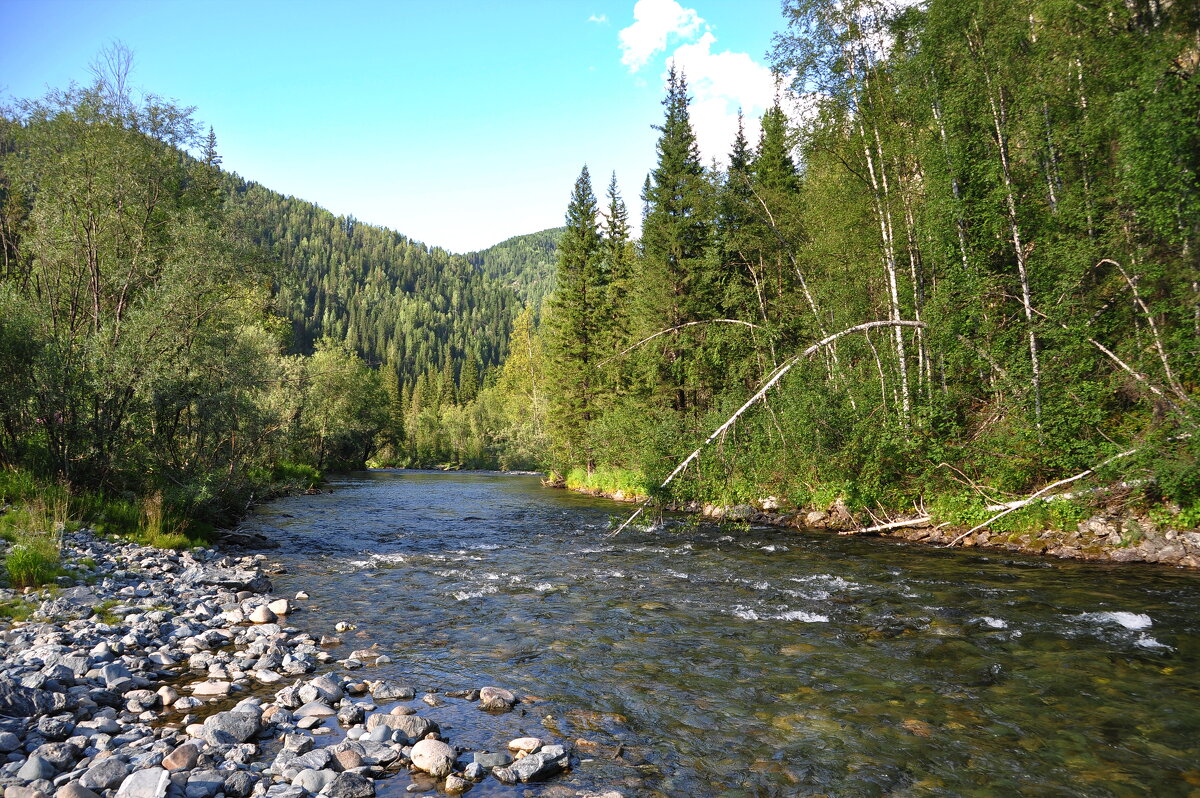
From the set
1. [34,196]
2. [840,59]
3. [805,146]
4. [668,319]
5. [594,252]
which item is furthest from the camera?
[594,252]

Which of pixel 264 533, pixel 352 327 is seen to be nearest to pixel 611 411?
pixel 264 533

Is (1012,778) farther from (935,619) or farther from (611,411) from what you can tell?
(611,411)

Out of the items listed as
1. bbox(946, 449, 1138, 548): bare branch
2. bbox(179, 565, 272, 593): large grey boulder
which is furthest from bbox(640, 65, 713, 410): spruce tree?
bbox(179, 565, 272, 593): large grey boulder

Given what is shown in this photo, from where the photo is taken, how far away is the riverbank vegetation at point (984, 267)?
1328 centimetres

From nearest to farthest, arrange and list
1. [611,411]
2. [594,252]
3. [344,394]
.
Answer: [611,411], [594,252], [344,394]

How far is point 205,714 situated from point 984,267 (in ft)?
61.1

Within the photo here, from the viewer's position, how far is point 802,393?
19438 mm

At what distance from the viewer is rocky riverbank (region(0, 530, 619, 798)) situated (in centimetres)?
505

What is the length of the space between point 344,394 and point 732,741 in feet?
197

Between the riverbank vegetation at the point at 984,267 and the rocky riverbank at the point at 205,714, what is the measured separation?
738 centimetres

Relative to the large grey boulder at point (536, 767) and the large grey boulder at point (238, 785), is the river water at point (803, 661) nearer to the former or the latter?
the large grey boulder at point (536, 767)

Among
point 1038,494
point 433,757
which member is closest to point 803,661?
point 433,757

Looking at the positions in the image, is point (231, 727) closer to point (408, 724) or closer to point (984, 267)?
point (408, 724)

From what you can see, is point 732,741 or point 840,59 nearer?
point 732,741
